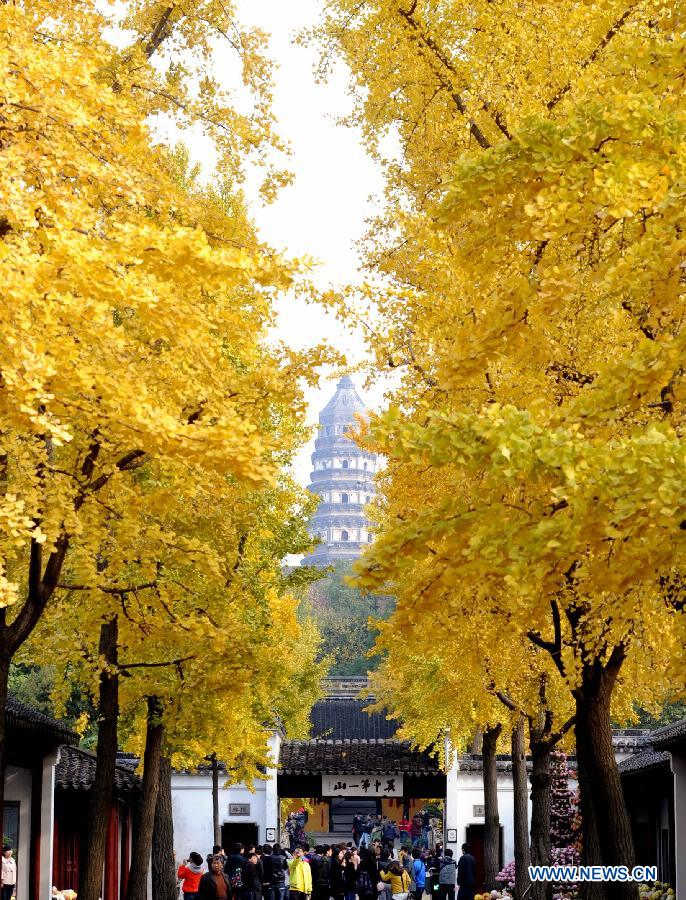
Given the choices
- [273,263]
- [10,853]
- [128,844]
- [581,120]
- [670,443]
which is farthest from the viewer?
[128,844]

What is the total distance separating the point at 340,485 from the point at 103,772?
133 m

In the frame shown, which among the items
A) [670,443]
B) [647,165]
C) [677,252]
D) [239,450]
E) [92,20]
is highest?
[92,20]

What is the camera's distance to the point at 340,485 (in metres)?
149

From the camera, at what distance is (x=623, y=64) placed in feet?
25.1

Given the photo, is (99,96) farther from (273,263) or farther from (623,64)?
(623,64)

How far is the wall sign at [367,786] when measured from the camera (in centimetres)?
4269

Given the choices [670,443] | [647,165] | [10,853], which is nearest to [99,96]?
[647,165]

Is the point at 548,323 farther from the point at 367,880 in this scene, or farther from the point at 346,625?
the point at 346,625

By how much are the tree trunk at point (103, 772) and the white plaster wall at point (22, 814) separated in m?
1.87

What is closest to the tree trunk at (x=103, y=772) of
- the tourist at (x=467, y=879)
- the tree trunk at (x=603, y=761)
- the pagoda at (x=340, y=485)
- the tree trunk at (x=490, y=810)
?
the tree trunk at (x=603, y=761)

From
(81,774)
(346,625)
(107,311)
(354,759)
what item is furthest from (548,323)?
(346,625)

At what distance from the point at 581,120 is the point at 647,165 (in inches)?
26.1

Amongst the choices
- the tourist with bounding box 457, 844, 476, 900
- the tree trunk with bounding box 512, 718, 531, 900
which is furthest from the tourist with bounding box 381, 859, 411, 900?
the tree trunk with bounding box 512, 718, 531, 900

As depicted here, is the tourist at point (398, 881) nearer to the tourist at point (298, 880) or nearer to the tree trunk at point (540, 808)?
the tourist at point (298, 880)
